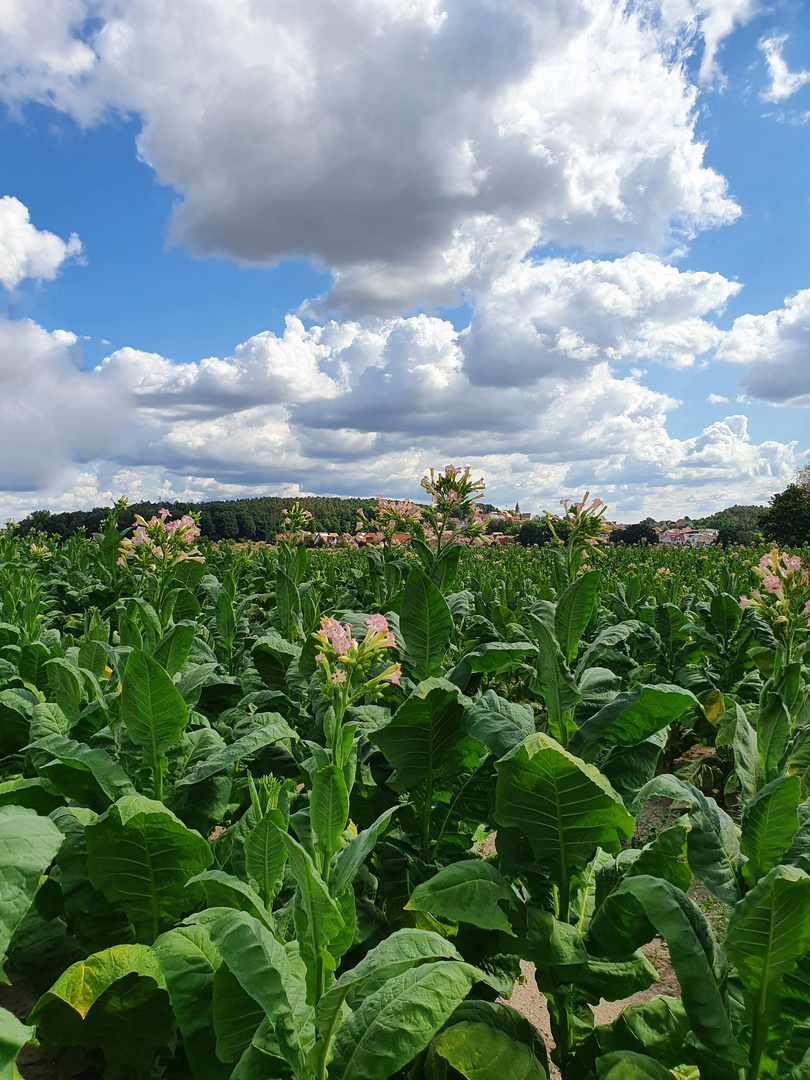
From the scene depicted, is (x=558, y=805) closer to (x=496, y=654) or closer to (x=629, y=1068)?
(x=629, y=1068)

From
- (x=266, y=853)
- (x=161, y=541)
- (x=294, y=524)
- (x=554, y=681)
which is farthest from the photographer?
(x=294, y=524)

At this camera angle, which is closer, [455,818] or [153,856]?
[153,856]

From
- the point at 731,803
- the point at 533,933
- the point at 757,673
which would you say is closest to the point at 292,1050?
the point at 533,933

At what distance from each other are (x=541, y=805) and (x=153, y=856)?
44.3 inches

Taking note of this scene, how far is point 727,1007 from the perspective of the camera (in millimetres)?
1433

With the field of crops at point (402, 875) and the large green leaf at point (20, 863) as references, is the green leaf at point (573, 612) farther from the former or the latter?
the large green leaf at point (20, 863)

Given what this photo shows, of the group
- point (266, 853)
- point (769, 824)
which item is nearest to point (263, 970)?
point (266, 853)

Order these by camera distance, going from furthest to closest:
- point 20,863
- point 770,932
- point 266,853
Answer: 1. point 266,853
2. point 770,932
3. point 20,863

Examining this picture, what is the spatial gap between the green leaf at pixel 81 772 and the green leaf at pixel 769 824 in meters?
1.78

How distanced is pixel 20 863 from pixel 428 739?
4.55 feet

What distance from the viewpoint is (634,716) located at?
1923 mm

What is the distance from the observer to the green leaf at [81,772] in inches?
81.7

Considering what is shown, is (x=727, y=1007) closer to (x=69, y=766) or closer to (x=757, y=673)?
(x=69, y=766)

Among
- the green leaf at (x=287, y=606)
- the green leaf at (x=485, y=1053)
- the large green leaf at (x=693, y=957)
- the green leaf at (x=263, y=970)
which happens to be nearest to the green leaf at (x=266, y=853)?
the green leaf at (x=263, y=970)
